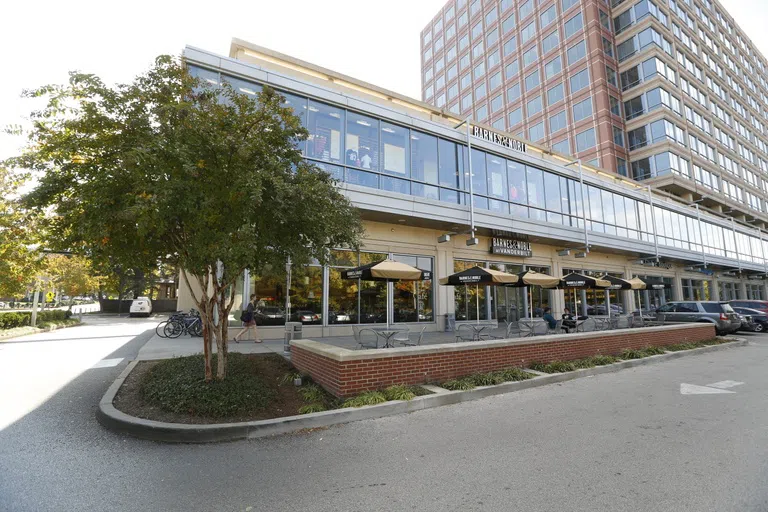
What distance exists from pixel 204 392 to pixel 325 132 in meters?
10.8

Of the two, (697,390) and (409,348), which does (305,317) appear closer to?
(409,348)

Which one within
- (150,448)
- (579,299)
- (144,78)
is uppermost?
(144,78)

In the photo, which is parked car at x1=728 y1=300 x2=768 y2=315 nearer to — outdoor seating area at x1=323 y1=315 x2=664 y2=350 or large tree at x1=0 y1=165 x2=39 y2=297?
outdoor seating area at x1=323 y1=315 x2=664 y2=350

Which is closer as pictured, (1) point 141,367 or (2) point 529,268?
(1) point 141,367

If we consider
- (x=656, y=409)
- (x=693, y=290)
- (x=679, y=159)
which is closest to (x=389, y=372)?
(x=656, y=409)

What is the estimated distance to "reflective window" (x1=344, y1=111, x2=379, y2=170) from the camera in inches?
578

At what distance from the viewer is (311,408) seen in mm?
5746

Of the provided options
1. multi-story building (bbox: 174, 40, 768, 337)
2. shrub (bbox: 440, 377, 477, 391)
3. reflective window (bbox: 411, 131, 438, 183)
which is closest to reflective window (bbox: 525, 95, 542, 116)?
multi-story building (bbox: 174, 40, 768, 337)

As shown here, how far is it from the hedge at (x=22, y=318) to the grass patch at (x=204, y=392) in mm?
14802

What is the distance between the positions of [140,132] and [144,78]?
1007 millimetres

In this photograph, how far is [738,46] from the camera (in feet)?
171

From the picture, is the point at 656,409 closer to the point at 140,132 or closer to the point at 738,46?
the point at 140,132

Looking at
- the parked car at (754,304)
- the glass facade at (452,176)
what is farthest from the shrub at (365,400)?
the parked car at (754,304)

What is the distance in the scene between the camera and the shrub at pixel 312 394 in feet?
20.7
